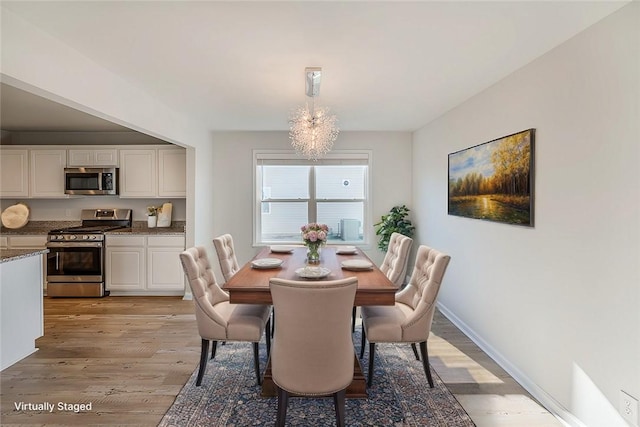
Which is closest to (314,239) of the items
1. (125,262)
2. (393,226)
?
(393,226)

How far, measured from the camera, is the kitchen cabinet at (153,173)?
486 centimetres

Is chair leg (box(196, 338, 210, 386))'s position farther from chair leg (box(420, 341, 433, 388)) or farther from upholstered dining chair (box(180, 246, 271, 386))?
chair leg (box(420, 341, 433, 388))

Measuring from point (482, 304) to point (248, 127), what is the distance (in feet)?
12.4

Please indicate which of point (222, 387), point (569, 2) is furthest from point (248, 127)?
point (569, 2)

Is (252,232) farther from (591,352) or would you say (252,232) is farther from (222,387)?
(591,352)

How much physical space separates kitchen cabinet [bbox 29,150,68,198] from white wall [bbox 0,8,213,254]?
2045 millimetres

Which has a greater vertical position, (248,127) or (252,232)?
(248,127)

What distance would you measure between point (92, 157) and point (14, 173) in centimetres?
112

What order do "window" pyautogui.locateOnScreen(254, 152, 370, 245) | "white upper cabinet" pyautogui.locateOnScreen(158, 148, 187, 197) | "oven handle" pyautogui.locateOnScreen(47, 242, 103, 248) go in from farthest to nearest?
1. "window" pyautogui.locateOnScreen(254, 152, 370, 245)
2. "white upper cabinet" pyautogui.locateOnScreen(158, 148, 187, 197)
3. "oven handle" pyautogui.locateOnScreen(47, 242, 103, 248)

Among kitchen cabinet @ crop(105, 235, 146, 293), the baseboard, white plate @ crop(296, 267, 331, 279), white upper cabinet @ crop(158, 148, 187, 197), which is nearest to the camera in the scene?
the baseboard

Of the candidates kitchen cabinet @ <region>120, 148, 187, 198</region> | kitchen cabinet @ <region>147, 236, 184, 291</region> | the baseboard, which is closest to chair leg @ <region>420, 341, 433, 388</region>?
the baseboard

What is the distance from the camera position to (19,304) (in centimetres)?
289

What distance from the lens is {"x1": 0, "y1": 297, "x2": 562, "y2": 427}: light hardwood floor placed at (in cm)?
219

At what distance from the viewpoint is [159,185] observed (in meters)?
4.89
